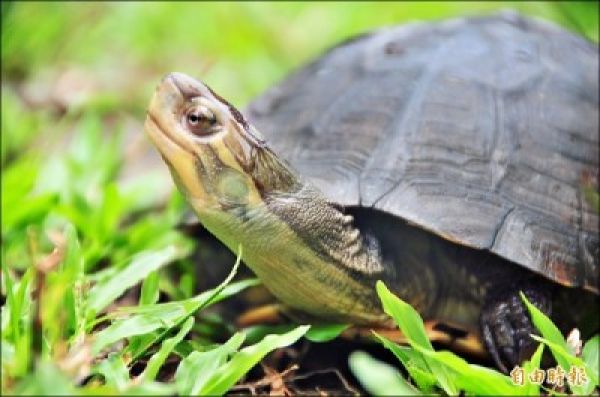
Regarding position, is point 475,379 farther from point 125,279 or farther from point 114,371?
point 125,279

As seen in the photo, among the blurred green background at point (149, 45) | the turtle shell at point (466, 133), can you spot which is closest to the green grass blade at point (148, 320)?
the turtle shell at point (466, 133)

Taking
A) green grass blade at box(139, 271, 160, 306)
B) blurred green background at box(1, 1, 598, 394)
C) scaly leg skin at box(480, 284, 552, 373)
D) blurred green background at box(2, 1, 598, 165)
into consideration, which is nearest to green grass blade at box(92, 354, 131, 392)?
blurred green background at box(1, 1, 598, 394)

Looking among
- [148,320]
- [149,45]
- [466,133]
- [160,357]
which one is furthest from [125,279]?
[149,45]

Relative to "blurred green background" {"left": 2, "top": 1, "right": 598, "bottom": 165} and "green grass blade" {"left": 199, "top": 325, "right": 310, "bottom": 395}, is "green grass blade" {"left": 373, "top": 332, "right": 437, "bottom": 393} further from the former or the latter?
"blurred green background" {"left": 2, "top": 1, "right": 598, "bottom": 165}

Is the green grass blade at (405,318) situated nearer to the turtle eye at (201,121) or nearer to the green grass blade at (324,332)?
the green grass blade at (324,332)

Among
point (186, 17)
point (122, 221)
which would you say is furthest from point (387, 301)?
point (186, 17)

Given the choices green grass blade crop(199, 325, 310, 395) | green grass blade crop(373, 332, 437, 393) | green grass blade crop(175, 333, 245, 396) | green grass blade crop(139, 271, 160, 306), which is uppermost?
green grass blade crop(199, 325, 310, 395)
